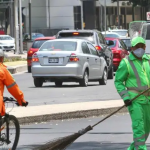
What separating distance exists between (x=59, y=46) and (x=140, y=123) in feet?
44.1

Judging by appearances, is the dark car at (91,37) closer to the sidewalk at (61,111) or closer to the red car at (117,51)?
the red car at (117,51)

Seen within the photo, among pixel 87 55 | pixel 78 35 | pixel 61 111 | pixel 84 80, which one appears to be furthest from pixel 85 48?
pixel 61 111

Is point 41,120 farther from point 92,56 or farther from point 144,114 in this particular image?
point 92,56

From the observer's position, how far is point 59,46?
70.6ft

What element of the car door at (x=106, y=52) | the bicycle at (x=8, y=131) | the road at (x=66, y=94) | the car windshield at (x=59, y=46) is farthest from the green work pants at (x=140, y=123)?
the car door at (x=106, y=52)

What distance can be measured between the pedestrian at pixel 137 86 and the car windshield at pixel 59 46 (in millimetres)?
12922

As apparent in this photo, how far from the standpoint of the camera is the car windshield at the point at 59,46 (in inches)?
846

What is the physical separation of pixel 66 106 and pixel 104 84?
8.81 meters

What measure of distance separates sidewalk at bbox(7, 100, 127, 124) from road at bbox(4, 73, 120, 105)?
7.21 feet

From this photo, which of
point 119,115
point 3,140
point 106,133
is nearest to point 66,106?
point 119,115

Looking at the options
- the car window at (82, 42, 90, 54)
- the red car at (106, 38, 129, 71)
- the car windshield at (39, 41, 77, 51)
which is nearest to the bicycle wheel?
the car windshield at (39, 41, 77, 51)

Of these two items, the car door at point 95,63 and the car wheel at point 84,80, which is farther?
the car door at point 95,63

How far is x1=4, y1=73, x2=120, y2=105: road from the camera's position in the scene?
1763 cm

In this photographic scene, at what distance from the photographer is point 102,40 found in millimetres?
26969
